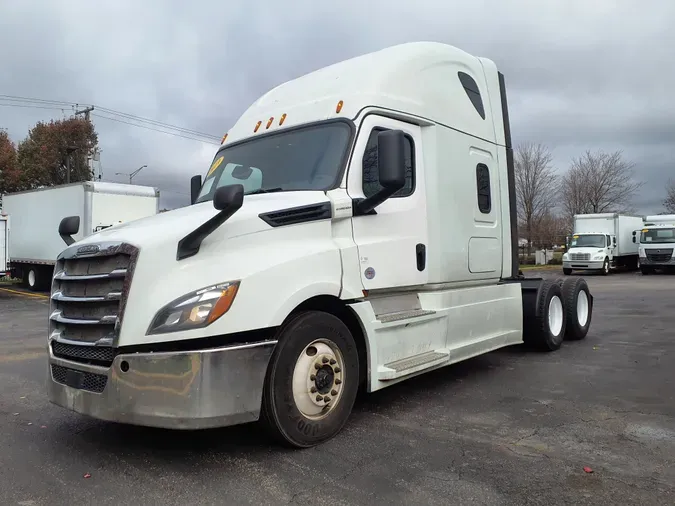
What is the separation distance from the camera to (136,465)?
12.8 ft

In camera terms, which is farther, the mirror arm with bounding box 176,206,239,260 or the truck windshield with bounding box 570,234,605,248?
the truck windshield with bounding box 570,234,605,248

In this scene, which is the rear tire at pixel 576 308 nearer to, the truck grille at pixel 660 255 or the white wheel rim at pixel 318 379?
the white wheel rim at pixel 318 379

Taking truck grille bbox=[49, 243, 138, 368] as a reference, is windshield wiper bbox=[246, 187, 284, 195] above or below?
above

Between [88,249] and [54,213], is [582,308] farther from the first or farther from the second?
[54,213]

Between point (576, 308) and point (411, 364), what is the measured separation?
4.91 metres

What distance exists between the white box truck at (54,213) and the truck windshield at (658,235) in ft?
85.6

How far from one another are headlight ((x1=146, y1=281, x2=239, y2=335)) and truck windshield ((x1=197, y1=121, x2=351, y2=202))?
55.7 inches

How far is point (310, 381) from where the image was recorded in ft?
13.7

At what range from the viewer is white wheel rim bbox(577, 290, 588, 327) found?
9.07m

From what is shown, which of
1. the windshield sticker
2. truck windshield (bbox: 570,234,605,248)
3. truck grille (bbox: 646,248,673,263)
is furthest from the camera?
truck windshield (bbox: 570,234,605,248)

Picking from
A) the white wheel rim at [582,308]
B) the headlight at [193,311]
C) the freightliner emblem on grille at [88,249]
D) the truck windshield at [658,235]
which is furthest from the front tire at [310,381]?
the truck windshield at [658,235]

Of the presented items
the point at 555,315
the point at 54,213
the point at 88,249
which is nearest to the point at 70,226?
the point at 88,249

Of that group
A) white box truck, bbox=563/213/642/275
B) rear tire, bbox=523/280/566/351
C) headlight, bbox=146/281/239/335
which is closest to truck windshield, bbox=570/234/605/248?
white box truck, bbox=563/213/642/275

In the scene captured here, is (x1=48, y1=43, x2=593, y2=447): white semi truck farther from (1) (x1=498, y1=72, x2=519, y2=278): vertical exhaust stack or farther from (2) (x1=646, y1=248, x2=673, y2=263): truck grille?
(2) (x1=646, y1=248, x2=673, y2=263): truck grille
